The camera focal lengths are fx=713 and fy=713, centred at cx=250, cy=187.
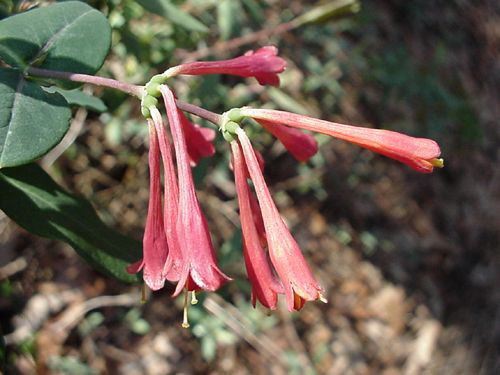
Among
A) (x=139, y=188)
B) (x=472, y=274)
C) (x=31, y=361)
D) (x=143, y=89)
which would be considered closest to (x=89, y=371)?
(x=31, y=361)

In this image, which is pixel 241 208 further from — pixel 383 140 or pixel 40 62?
pixel 40 62

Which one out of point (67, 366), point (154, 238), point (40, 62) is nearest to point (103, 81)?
point (40, 62)

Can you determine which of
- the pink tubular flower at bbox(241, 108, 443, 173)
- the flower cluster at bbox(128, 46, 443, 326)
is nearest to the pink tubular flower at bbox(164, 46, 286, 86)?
the flower cluster at bbox(128, 46, 443, 326)

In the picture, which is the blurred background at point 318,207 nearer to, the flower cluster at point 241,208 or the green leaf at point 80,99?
the green leaf at point 80,99

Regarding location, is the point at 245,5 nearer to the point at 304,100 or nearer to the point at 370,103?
the point at 304,100

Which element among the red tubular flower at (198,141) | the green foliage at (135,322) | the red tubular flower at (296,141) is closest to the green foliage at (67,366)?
the green foliage at (135,322)

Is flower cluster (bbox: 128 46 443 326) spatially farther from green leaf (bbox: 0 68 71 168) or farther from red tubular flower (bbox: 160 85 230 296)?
green leaf (bbox: 0 68 71 168)
